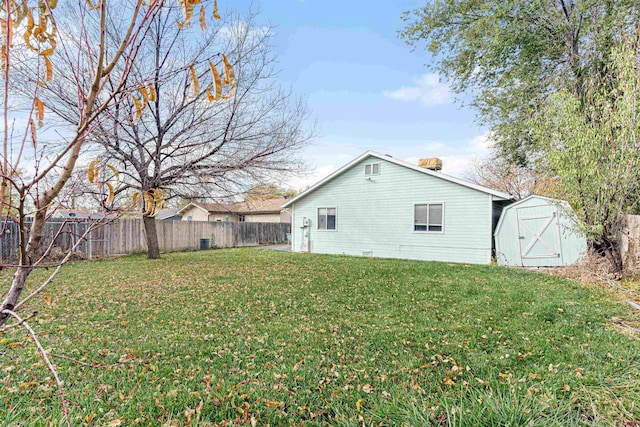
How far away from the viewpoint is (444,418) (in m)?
2.35

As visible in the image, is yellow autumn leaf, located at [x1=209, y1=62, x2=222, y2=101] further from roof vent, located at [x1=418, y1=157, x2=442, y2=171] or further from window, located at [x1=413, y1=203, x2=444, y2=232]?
roof vent, located at [x1=418, y1=157, x2=442, y2=171]

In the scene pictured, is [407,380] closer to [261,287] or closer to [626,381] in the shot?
[626,381]

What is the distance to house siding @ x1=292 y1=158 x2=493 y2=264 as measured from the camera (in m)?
11.6

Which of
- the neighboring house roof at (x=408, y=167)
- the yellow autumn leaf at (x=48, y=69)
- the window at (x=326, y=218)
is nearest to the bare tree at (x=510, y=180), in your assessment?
the neighboring house roof at (x=408, y=167)

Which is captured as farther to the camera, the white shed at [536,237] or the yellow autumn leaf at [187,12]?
the white shed at [536,237]

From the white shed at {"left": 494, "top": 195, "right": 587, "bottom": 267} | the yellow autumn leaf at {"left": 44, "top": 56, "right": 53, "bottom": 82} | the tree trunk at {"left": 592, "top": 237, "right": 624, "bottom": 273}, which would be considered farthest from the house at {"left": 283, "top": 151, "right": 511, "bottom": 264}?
the yellow autumn leaf at {"left": 44, "top": 56, "right": 53, "bottom": 82}

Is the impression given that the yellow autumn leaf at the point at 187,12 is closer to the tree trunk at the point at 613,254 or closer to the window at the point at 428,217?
the tree trunk at the point at 613,254

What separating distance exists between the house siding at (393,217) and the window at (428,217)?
6.7 inches

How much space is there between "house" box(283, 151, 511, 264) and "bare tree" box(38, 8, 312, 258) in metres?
3.62

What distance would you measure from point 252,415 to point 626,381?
316 cm

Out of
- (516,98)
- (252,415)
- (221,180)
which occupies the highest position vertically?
(516,98)

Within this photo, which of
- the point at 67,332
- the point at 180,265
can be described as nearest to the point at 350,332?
the point at 67,332

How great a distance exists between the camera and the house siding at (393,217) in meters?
11.6

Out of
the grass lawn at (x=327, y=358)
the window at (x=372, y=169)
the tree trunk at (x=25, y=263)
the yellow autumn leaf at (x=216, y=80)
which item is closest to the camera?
the yellow autumn leaf at (x=216, y=80)
